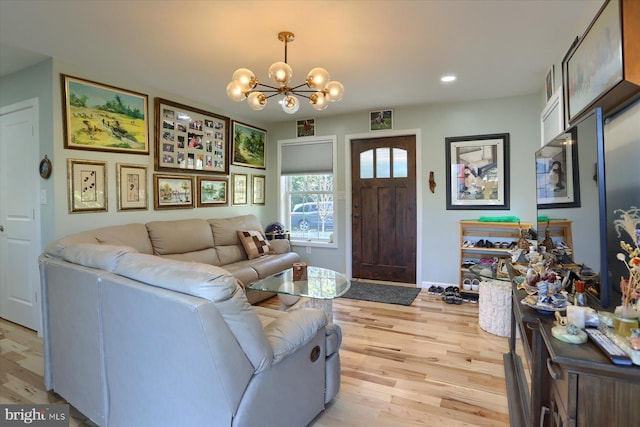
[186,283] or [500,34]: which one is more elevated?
[500,34]

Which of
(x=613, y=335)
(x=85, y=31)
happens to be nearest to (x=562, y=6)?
(x=613, y=335)

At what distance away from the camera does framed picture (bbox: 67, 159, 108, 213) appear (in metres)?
2.99

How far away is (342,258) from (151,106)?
3.18 metres

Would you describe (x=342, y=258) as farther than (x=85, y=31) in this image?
Yes

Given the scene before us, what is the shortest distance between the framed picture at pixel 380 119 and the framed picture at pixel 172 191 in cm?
256

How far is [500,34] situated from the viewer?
250cm

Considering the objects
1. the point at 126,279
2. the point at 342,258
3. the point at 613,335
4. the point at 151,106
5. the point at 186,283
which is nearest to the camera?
the point at 613,335

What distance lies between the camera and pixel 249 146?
5.16m

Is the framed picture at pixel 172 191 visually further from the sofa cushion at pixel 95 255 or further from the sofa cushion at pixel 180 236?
the sofa cushion at pixel 95 255

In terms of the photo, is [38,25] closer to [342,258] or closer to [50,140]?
[50,140]

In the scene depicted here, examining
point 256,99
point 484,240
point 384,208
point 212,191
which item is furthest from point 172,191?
point 484,240

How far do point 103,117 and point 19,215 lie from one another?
1.26 m

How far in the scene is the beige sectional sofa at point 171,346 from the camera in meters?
1.29

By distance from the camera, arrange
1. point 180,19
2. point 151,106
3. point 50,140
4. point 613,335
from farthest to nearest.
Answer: point 151,106 < point 50,140 < point 180,19 < point 613,335
